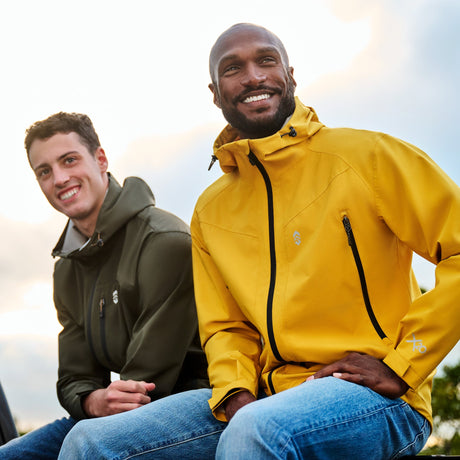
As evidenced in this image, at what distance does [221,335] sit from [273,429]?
841mm

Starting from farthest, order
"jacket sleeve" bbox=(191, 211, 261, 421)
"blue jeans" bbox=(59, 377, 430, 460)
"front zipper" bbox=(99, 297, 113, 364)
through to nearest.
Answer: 1. "front zipper" bbox=(99, 297, 113, 364)
2. "jacket sleeve" bbox=(191, 211, 261, 421)
3. "blue jeans" bbox=(59, 377, 430, 460)

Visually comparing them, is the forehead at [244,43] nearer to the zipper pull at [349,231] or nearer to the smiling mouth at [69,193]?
the zipper pull at [349,231]

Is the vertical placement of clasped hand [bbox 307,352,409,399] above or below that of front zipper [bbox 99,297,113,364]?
below

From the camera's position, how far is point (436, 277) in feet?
7.20

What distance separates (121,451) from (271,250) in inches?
35.7

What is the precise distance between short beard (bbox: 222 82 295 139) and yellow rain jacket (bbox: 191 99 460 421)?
9 cm

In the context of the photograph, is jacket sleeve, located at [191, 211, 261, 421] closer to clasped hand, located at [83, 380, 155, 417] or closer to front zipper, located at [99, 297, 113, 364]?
clasped hand, located at [83, 380, 155, 417]

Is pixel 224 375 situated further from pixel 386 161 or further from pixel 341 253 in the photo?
pixel 386 161

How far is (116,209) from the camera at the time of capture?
329 centimetres

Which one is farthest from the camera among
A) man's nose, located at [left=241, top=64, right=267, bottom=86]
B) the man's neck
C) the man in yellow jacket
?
the man's neck

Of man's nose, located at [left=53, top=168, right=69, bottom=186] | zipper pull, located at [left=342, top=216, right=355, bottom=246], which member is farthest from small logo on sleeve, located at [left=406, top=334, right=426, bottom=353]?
man's nose, located at [left=53, top=168, right=69, bottom=186]

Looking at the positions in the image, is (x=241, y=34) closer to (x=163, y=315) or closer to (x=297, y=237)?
(x=297, y=237)

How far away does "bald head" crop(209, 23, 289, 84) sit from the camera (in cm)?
278

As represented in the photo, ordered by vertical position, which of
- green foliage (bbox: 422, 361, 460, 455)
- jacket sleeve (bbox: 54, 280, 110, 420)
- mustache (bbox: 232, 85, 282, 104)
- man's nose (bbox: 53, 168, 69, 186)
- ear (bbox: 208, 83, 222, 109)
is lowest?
green foliage (bbox: 422, 361, 460, 455)
